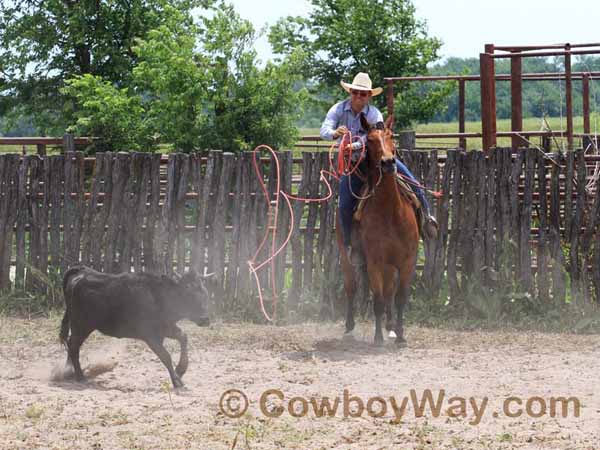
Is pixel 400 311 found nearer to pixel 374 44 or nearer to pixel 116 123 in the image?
pixel 116 123

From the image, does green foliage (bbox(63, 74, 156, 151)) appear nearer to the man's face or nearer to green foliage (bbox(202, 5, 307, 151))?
green foliage (bbox(202, 5, 307, 151))

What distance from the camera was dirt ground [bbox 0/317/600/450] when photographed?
5.41 m

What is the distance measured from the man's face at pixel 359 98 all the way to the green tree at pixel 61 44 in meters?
18.0

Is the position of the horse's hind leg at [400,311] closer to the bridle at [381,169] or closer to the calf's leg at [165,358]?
the bridle at [381,169]

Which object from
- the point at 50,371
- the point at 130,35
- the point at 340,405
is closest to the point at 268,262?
the point at 50,371

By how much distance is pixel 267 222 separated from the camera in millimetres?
9953

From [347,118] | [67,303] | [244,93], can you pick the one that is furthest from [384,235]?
[244,93]

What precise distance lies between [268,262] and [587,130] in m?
6.68

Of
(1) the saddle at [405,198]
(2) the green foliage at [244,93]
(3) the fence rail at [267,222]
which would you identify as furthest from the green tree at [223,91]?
(1) the saddle at [405,198]

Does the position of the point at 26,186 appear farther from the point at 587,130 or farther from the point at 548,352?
the point at 587,130

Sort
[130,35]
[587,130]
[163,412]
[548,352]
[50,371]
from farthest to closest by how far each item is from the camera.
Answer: [130,35]
[587,130]
[548,352]
[50,371]
[163,412]

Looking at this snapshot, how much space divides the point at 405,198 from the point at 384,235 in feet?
1.29

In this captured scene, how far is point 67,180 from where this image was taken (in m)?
10.2

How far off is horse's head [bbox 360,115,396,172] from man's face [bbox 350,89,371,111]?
532mm
